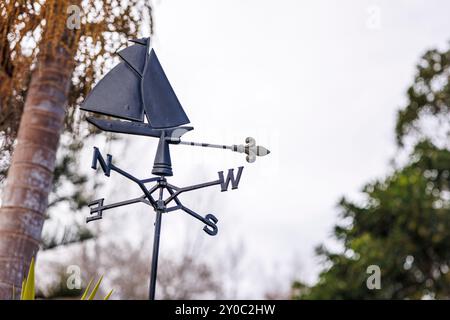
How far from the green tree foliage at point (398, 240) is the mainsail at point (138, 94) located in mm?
6592

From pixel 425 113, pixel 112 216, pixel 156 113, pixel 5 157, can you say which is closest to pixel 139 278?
pixel 112 216

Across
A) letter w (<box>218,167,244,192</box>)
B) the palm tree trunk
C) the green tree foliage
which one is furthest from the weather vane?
the green tree foliage

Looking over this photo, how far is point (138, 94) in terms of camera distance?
2.32 meters

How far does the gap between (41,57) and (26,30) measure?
0.92 ft

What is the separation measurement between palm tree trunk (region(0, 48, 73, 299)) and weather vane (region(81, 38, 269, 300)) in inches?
57.4

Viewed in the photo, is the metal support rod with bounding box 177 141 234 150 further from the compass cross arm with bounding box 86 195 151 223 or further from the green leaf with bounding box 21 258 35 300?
the green leaf with bounding box 21 258 35 300

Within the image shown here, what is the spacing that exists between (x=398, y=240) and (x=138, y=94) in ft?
23.2

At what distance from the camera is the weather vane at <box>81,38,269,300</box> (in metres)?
2.20

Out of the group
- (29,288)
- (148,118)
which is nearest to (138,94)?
(148,118)

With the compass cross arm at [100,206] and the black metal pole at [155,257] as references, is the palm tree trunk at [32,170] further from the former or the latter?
the black metal pole at [155,257]

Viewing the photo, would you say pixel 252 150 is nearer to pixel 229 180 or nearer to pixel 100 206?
pixel 229 180

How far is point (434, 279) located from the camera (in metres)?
8.84
